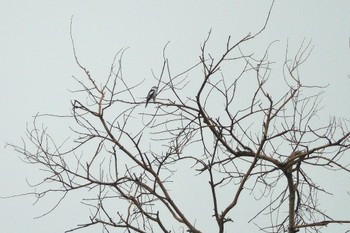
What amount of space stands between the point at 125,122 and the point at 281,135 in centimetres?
117

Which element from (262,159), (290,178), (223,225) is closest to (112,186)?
(223,225)

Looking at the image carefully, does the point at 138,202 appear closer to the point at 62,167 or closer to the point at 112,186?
the point at 112,186

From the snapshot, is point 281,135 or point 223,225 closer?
point 223,225

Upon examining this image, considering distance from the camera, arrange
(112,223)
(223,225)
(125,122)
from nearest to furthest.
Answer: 1. (223,225)
2. (112,223)
3. (125,122)

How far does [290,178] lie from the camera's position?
11.1 ft

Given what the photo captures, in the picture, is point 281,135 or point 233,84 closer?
point 233,84

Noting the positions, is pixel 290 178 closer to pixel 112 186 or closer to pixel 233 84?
pixel 233 84

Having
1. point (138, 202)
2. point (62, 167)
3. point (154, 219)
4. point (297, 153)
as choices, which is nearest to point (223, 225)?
point (154, 219)

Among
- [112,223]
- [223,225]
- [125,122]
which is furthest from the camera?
[125,122]

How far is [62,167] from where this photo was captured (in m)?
3.31

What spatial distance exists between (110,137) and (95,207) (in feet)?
1.78

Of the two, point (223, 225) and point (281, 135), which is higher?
point (281, 135)

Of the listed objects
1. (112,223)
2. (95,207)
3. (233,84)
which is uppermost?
(233,84)

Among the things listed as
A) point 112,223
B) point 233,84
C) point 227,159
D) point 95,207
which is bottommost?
point 112,223
